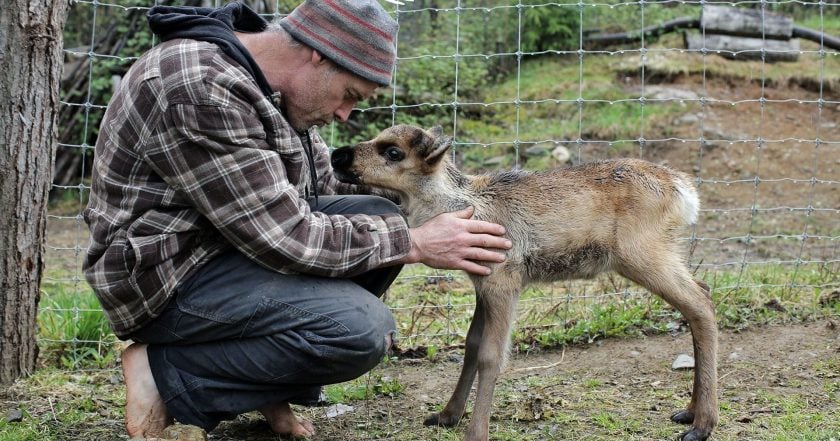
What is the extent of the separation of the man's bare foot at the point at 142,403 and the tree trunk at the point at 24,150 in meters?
1.38

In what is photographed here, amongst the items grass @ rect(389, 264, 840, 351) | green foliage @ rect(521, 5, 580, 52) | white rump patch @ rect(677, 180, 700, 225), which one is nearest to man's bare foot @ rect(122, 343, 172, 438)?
grass @ rect(389, 264, 840, 351)

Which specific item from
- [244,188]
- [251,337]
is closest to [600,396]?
[251,337]

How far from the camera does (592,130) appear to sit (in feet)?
36.7

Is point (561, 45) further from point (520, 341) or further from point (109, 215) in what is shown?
point (109, 215)

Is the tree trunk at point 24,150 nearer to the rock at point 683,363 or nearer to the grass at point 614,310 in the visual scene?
the grass at point 614,310

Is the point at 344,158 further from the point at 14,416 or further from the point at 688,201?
the point at 14,416

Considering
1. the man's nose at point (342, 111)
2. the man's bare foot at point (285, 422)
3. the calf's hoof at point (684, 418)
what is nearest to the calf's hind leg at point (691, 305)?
the calf's hoof at point (684, 418)

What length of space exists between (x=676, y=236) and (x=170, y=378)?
2.64 m

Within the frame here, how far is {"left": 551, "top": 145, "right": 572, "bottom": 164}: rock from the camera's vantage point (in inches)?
420

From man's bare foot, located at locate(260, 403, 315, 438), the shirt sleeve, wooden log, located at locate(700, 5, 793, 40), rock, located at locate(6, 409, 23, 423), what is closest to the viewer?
the shirt sleeve

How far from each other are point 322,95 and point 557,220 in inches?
59.8

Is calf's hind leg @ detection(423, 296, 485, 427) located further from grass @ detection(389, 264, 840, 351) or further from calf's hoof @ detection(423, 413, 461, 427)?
grass @ detection(389, 264, 840, 351)

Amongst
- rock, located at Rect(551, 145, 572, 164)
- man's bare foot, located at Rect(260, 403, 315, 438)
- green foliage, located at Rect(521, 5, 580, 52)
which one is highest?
green foliage, located at Rect(521, 5, 580, 52)

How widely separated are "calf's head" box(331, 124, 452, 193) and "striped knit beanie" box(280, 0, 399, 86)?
89 cm
